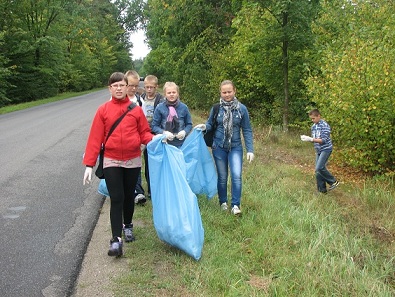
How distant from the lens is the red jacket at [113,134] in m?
3.69

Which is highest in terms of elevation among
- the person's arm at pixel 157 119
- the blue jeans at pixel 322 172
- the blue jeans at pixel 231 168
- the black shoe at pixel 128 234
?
the person's arm at pixel 157 119

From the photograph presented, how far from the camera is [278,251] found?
3885 millimetres

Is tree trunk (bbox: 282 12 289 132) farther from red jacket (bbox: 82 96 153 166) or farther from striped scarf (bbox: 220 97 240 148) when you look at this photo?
red jacket (bbox: 82 96 153 166)

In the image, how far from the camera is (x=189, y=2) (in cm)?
1698

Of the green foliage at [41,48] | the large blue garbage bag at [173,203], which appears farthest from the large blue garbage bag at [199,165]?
the green foliage at [41,48]

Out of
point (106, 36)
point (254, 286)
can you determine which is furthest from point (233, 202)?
point (106, 36)

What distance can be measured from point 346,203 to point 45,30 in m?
30.8

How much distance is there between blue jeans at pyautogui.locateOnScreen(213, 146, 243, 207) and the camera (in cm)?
490

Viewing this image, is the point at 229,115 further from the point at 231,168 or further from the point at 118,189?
the point at 118,189

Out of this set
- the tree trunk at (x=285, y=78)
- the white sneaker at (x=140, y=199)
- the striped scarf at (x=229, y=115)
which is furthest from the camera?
the tree trunk at (x=285, y=78)

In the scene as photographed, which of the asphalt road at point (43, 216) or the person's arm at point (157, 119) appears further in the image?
the person's arm at point (157, 119)

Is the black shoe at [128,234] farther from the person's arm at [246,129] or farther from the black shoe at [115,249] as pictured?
the person's arm at [246,129]

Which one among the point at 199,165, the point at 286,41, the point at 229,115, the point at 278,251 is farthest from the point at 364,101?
the point at 286,41

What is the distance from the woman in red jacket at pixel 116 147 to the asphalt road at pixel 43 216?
0.59m
